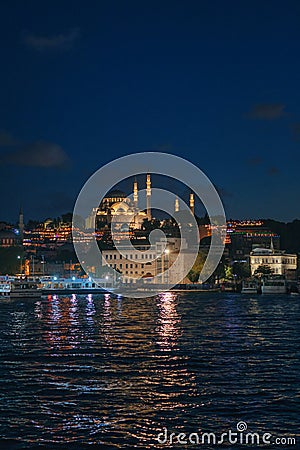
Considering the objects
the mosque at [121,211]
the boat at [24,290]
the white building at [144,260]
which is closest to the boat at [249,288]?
the white building at [144,260]

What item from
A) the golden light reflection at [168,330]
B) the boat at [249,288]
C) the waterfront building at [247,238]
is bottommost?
the golden light reflection at [168,330]

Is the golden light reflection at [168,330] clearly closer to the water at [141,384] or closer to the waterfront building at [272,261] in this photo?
the water at [141,384]

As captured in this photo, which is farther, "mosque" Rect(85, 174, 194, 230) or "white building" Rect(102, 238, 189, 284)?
"mosque" Rect(85, 174, 194, 230)

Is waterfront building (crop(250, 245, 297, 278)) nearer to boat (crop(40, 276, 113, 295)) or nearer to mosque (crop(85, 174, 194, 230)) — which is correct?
boat (crop(40, 276, 113, 295))

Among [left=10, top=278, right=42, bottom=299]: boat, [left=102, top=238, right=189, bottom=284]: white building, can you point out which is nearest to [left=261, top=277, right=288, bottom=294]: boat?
[left=102, top=238, right=189, bottom=284]: white building

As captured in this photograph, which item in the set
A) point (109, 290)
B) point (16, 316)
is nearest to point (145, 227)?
point (109, 290)

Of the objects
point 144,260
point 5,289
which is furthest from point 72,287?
point 144,260
